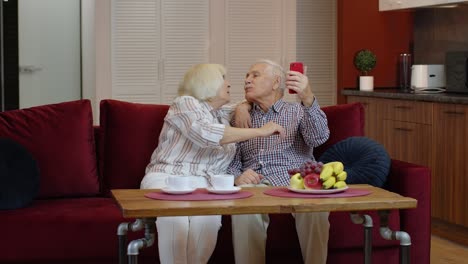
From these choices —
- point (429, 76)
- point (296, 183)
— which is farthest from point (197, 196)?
point (429, 76)

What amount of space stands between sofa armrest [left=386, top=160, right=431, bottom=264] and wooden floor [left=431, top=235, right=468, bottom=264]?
1000mm

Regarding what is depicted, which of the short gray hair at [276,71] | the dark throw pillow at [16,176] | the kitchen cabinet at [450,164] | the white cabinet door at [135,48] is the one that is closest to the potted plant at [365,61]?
the kitchen cabinet at [450,164]

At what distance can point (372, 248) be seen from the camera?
381 centimetres

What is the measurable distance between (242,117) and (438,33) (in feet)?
10.2

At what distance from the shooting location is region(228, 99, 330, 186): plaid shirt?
3975 millimetres

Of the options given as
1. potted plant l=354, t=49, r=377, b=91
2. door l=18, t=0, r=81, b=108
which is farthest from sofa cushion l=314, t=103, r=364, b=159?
door l=18, t=0, r=81, b=108

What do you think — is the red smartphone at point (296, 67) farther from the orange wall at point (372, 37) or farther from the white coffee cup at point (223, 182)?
the orange wall at point (372, 37)

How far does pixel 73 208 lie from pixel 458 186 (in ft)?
8.69

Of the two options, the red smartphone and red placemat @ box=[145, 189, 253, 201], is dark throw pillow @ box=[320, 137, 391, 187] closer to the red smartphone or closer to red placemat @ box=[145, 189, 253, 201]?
the red smartphone

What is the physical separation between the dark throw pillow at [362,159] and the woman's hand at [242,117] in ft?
1.29

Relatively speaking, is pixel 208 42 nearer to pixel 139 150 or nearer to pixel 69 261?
pixel 139 150

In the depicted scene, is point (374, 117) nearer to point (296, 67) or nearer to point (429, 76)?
point (429, 76)

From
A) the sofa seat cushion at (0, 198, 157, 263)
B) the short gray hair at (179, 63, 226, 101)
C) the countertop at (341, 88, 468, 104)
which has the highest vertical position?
the short gray hair at (179, 63, 226, 101)

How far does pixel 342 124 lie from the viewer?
425 centimetres
